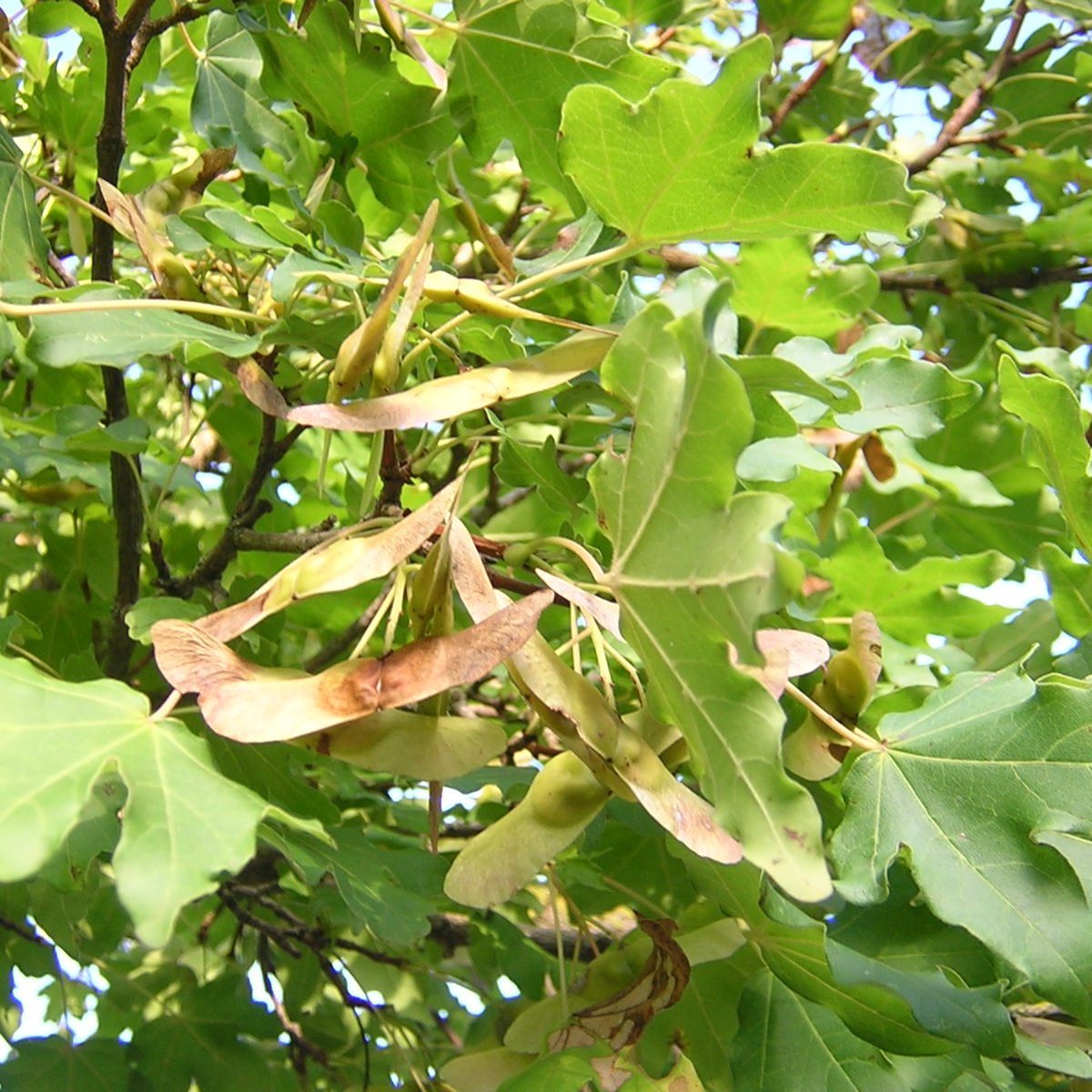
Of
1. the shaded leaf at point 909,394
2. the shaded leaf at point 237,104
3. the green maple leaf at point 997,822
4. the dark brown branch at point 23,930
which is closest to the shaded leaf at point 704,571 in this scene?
the green maple leaf at point 997,822

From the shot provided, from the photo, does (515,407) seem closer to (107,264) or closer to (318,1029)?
(107,264)

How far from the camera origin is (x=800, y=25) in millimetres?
1378

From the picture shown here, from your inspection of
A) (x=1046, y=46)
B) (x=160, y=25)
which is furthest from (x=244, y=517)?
(x=1046, y=46)

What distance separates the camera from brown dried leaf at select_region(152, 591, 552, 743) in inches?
19.7

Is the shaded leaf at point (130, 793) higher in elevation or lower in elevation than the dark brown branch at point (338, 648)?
higher

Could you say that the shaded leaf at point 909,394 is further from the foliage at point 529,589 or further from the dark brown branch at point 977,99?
the dark brown branch at point 977,99

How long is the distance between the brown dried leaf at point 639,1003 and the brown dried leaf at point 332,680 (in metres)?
0.27

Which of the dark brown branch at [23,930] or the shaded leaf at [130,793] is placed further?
the dark brown branch at [23,930]

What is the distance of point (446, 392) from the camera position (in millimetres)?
597

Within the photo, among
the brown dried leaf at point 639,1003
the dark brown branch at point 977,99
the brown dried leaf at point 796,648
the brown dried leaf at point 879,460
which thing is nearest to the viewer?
the brown dried leaf at point 796,648

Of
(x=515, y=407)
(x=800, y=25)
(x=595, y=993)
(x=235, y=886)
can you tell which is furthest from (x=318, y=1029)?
(x=800, y=25)

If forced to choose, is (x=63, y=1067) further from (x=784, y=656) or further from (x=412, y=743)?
(x=784, y=656)

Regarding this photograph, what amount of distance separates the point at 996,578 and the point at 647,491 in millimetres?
632

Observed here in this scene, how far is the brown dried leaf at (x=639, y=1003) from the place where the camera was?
0.69 metres
